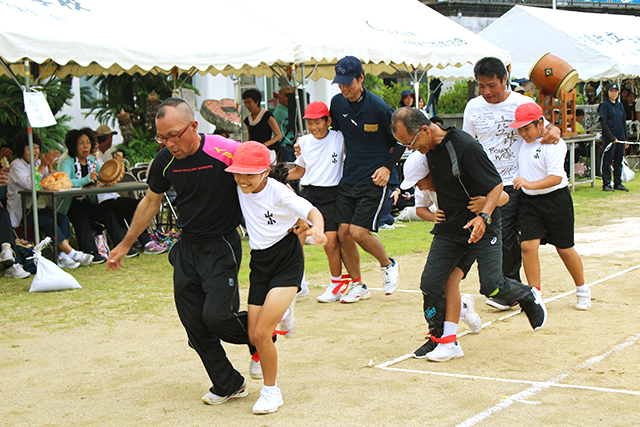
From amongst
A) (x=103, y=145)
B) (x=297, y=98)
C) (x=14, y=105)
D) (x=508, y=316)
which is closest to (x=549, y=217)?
(x=508, y=316)

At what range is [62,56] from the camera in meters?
8.62

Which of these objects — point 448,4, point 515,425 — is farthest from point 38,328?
point 448,4

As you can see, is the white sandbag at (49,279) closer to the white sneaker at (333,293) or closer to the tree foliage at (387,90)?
the white sneaker at (333,293)

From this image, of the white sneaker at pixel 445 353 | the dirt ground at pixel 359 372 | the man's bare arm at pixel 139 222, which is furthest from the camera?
the white sneaker at pixel 445 353

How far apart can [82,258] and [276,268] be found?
5.91 metres

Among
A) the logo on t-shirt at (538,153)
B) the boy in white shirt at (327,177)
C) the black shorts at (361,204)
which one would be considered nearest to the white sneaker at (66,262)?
the boy in white shirt at (327,177)

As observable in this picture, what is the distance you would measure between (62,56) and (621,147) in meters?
13.1

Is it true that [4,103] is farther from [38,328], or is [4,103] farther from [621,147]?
[621,147]

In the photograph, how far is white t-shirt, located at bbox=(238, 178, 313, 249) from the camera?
4281 millimetres

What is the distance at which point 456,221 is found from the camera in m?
4.96

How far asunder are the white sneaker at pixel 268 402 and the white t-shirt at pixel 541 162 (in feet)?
9.49

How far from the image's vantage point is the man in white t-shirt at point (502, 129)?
19.9 ft

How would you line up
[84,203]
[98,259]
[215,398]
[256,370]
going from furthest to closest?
1. [84,203]
2. [98,259]
3. [256,370]
4. [215,398]

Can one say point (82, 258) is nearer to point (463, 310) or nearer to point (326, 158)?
point (326, 158)
